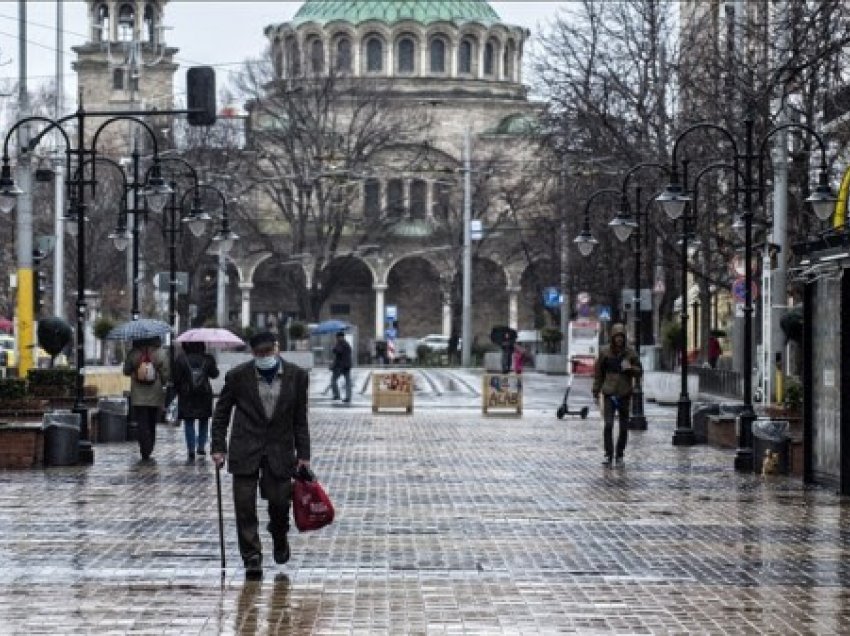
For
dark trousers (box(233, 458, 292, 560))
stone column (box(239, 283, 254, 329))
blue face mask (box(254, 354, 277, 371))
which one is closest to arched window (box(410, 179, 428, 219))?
stone column (box(239, 283, 254, 329))

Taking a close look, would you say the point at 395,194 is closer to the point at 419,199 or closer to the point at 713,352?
the point at 419,199

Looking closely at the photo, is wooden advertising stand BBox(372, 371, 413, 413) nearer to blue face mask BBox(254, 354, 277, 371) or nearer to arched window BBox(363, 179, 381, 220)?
blue face mask BBox(254, 354, 277, 371)

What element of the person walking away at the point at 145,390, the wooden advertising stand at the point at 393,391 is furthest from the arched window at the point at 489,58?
the person walking away at the point at 145,390

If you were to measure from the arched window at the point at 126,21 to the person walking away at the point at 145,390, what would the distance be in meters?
81.0

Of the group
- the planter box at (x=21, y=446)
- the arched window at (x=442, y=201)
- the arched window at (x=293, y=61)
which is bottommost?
the planter box at (x=21, y=446)

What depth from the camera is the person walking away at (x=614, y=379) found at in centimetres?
2684

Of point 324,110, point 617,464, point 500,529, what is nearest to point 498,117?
point 324,110

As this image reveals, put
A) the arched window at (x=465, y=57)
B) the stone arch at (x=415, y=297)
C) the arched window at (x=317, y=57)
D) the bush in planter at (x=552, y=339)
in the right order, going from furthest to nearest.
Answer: the arched window at (x=465, y=57), the stone arch at (x=415, y=297), the arched window at (x=317, y=57), the bush in planter at (x=552, y=339)

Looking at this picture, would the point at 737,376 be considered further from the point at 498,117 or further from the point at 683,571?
the point at 498,117

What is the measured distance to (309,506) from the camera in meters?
15.0

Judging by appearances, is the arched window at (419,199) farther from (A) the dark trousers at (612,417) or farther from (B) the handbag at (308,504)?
(B) the handbag at (308,504)

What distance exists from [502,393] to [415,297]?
87.0m

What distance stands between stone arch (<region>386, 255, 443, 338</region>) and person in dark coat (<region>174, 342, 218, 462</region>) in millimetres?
98751

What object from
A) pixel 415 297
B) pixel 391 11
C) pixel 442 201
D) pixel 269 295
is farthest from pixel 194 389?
pixel 391 11
